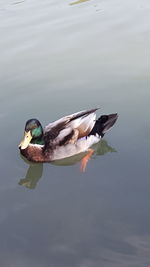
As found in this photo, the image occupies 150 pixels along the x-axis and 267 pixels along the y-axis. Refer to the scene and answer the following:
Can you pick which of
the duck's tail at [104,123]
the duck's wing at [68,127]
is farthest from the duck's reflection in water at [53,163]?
the duck's wing at [68,127]

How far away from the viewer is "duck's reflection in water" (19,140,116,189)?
17.7 ft

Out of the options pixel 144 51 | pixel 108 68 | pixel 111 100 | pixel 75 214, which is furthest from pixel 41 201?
pixel 144 51

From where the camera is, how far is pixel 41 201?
4.90 m

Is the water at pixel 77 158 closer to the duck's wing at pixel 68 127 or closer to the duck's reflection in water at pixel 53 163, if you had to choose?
the duck's reflection in water at pixel 53 163

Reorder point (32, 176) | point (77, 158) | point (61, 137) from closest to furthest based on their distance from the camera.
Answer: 1. point (32, 176)
2. point (61, 137)
3. point (77, 158)

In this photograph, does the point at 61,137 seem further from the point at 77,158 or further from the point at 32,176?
the point at 32,176

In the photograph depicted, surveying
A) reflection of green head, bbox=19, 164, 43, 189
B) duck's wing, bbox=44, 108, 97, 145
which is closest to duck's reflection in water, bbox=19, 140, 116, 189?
reflection of green head, bbox=19, 164, 43, 189

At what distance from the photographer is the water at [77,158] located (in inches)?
164

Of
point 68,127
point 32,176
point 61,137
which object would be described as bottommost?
point 32,176

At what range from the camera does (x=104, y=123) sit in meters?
5.92

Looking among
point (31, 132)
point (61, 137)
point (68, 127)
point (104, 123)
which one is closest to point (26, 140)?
point (31, 132)

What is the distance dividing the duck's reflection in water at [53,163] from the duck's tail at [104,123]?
0.15 m

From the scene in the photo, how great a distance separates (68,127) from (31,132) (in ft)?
1.67

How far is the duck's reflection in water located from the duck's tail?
15 cm
